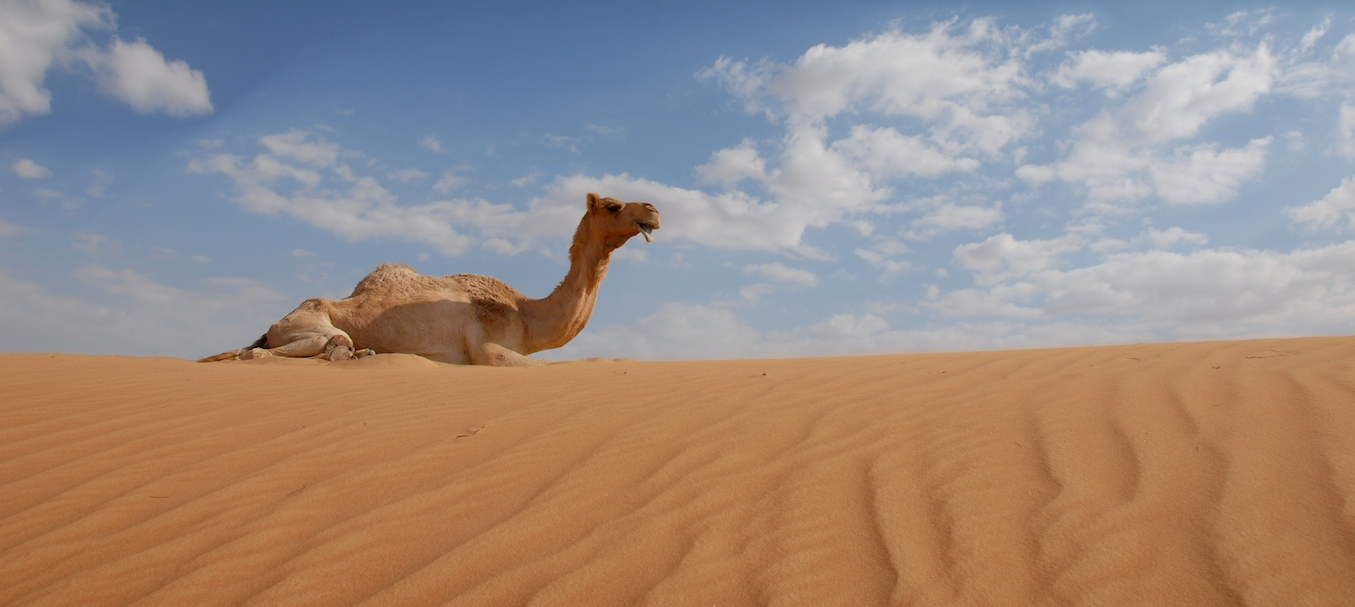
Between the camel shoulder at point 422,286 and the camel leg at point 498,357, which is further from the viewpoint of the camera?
the camel shoulder at point 422,286

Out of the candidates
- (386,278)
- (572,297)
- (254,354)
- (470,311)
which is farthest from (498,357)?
(254,354)

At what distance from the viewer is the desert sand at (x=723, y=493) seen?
2.29 metres

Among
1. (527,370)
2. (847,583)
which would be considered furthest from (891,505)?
(527,370)

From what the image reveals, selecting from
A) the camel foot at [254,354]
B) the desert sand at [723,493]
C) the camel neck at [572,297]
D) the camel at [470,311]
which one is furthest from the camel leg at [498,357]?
the desert sand at [723,493]

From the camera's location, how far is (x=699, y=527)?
2654mm

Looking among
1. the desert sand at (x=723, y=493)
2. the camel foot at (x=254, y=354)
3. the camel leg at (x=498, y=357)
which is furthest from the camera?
the camel leg at (x=498, y=357)

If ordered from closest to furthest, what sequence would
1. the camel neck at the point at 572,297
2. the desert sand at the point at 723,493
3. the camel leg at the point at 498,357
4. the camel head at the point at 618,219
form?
the desert sand at the point at 723,493, the camel leg at the point at 498,357, the camel head at the point at 618,219, the camel neck at the point at 572,297

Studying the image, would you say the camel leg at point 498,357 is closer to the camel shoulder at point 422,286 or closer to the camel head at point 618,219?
the camel shoulder at point 422,286

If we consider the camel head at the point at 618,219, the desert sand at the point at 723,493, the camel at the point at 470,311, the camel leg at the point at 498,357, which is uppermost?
the camel head at the point at 618,219

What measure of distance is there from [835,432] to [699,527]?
1.10m

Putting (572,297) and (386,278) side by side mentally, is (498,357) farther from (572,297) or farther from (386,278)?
(386,278)

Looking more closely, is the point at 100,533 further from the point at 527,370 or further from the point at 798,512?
the point at 527,370

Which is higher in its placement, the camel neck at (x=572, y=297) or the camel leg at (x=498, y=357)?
the camel neck at (x=572, y=297)

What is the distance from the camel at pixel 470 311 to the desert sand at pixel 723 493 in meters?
5.23
